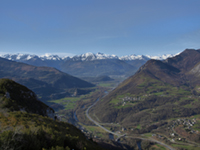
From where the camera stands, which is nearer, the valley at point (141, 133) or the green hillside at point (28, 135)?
the green hillside at point (28, 135)

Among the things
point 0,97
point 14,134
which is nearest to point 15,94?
point 0,97

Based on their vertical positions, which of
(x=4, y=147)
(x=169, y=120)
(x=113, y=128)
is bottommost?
(x=113, y=128)

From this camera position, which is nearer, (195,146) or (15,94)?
(15,94)

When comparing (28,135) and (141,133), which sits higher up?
(28,135)

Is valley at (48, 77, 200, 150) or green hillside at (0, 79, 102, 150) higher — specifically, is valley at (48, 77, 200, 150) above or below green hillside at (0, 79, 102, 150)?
below

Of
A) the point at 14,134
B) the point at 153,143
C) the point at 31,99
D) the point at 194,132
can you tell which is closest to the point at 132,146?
the point at 153,143

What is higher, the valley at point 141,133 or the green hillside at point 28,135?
the green hillside at point 28,135

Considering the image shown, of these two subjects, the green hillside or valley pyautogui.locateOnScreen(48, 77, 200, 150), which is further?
valley pyautogui.locateOnScreen(48, 77, 200, 150)

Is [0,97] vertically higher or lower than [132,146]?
higher

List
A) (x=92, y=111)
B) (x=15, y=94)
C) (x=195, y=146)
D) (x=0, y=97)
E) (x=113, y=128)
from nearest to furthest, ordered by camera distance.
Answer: (x=0, y=97), (x=15, y=94), (x=195, y=146), (x=113, y=128), (x=92, y=111)

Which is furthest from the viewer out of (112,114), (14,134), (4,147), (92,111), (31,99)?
(92,111)

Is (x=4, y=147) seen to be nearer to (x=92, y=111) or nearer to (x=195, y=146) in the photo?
(x=195, y=146)
